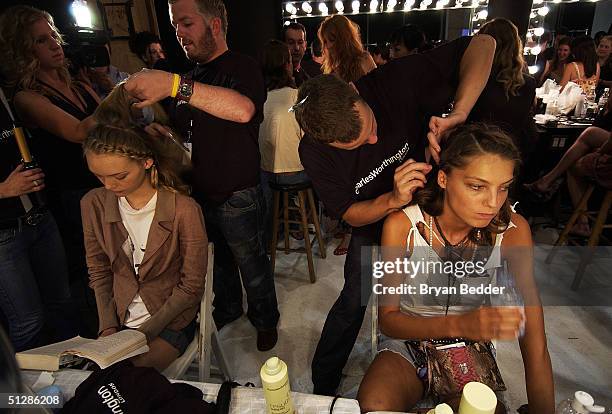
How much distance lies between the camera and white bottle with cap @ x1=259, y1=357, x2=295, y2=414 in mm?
722

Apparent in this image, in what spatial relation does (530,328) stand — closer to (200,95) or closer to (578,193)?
(200,95)

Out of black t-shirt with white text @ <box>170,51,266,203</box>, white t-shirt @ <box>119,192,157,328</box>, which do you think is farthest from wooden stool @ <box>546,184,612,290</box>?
white t-shirt @ <box>119,192,157,328</box>

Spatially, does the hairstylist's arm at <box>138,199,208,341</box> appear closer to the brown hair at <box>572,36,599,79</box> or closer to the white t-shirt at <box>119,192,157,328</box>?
the white t-shirt at <box>119,192,157,328</box>

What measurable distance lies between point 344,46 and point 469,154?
6.17 feet

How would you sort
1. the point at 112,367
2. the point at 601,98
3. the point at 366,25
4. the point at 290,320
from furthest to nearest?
the point at 366,25 < the point at 601,98 < the point at 290,320 < the point at 112,367

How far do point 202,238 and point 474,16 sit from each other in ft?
25.2

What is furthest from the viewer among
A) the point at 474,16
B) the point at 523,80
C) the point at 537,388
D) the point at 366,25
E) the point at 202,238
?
the point at 366,25

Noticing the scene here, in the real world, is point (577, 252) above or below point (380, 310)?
below

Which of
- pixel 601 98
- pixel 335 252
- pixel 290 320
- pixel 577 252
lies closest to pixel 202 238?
pixel 290 320

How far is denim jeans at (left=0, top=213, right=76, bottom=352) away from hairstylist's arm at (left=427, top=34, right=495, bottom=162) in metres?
1.68

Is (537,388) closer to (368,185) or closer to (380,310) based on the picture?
(380,310)

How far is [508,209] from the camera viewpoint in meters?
1.28

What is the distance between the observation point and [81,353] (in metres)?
0.92

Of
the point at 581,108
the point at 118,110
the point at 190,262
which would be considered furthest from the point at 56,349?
the point at 581,108
